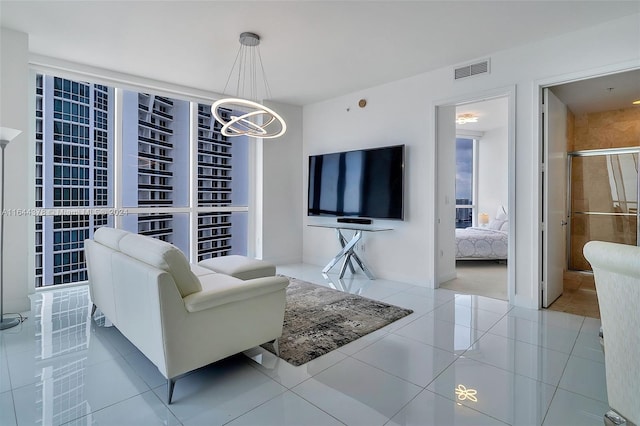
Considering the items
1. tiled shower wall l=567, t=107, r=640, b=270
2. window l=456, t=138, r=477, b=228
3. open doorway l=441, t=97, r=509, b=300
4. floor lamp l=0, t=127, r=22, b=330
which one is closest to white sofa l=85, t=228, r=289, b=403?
floor lamp l=0, t=127, r=22, b=330

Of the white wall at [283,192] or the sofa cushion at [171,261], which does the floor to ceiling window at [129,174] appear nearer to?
the white wall at [283,192]

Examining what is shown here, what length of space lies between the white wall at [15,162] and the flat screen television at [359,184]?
368 centimetres

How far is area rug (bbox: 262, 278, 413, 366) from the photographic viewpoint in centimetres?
259

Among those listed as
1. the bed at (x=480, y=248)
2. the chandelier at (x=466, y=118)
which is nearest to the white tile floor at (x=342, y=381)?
the bed at (x=480, y=248)

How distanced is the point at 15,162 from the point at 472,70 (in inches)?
197

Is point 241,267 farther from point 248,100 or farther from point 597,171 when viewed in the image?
point 597,171

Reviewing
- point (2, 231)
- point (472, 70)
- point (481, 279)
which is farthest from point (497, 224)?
point (2, 231)

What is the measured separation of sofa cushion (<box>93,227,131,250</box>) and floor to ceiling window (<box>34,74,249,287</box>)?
1.77 m

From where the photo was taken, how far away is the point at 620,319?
4.55 ft

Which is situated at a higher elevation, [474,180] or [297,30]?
[297,30]

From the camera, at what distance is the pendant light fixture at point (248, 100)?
130 inches

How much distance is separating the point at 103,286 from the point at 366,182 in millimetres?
3411

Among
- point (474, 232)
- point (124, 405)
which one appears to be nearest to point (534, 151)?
point (474, 232)

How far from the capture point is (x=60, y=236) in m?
4.24
